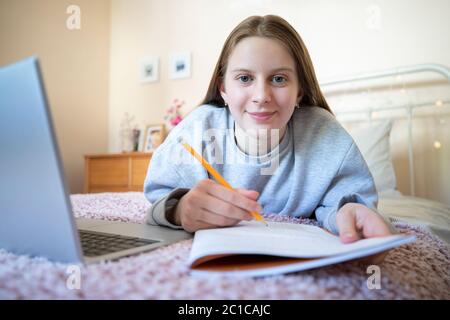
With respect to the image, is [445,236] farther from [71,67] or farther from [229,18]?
[71,67]

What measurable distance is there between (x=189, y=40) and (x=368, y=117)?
4.98ft

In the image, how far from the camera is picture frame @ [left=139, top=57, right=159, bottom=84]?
2.86 metres

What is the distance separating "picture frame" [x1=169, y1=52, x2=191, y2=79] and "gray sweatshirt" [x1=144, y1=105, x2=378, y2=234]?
1859 mm

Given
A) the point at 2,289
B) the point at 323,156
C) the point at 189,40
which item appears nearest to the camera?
the point at 2,289

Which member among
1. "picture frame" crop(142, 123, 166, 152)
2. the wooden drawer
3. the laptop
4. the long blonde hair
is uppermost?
the long blonde hair

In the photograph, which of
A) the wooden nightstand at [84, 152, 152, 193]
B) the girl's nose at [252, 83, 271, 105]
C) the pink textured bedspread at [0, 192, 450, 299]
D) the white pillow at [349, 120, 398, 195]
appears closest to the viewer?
the pink textured bedspread at [0, 192, 450, 299]

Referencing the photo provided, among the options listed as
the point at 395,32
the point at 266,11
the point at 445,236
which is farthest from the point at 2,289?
the point at 266,11

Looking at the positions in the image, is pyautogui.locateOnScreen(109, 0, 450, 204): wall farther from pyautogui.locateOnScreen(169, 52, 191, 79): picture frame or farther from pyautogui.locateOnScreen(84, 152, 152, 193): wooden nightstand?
pyautogui.locateOnScreen(84, 152, 152, 193): wooden nightstand

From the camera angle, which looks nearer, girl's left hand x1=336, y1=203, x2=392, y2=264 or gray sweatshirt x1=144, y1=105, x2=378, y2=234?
girl's left hand x1=336, y1=203, x2=392, y2=264

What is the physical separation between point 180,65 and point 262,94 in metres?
2.13

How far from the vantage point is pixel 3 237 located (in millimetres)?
408

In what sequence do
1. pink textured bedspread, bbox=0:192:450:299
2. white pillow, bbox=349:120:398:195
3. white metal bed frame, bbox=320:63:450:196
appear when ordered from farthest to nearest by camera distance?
white metal bed frame, bbox=320:63:450:196 < white pillow, bbox=349:120:398:195 < pink textured bedspread, bbox=0:192:450:299

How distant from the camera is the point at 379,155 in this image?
1.48 meters

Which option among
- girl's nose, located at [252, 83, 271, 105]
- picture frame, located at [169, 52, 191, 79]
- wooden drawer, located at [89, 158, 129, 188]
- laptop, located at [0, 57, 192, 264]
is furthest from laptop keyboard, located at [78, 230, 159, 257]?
picture frame, located at [169, 52, 191, 79]
